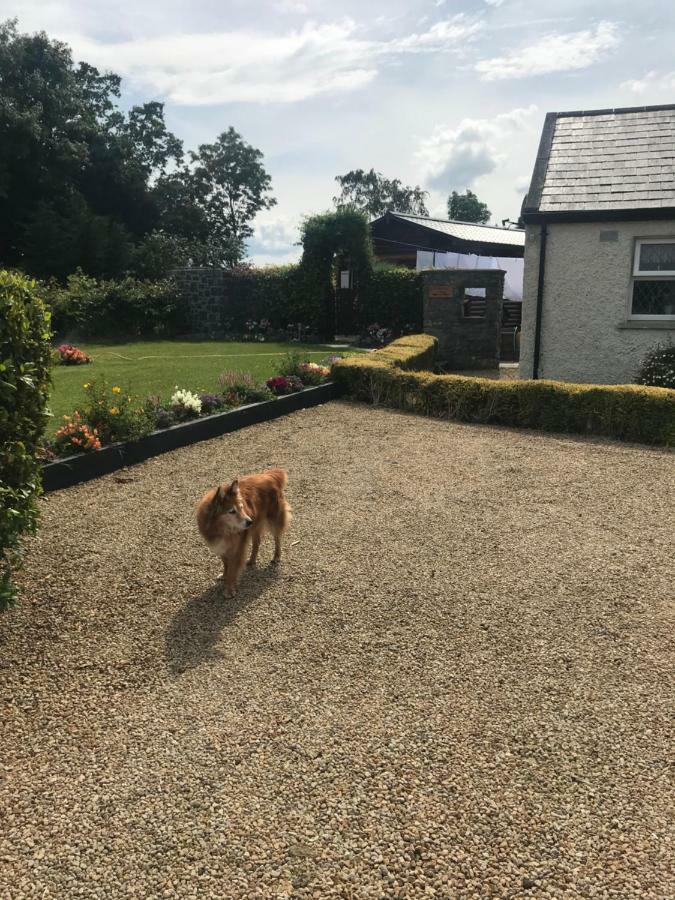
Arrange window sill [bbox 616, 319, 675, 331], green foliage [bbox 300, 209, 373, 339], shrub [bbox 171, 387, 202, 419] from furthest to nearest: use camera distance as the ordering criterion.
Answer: green foliage [bbox 300, 209, 373, 339]
window sill [bbox 616, 319, 675, 331]
shrub [bbox 171, 387, 202, 419]

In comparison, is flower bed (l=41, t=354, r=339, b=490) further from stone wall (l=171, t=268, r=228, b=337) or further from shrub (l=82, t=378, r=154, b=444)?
stone wall (l=171, t=268, r=228, b=337)

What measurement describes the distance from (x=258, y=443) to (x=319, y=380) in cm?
328

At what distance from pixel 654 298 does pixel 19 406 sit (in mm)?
11922

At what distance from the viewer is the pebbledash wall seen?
41.0 ft

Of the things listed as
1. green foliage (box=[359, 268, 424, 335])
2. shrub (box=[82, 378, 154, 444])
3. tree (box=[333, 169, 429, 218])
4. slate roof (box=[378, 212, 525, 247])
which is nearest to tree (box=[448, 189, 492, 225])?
tree (box=[333, 169, 429, 218])

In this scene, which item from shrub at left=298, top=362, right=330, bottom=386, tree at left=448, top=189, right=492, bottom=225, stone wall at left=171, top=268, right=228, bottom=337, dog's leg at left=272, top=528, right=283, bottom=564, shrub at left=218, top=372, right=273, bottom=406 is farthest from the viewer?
tree at left=448, top=189, right=492, bottom=225

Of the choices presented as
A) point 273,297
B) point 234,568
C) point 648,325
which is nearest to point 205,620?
point 234,568

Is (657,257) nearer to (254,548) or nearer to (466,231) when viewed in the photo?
(254,548)

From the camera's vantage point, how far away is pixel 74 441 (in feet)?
22.7

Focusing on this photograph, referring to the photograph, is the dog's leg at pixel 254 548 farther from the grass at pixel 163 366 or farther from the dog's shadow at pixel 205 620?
the grass at pixel 163 366

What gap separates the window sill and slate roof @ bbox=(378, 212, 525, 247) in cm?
1539

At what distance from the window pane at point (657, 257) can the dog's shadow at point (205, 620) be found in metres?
10.8

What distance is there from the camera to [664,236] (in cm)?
1220

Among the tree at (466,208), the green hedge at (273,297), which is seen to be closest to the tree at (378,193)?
the tree at (466,208)
